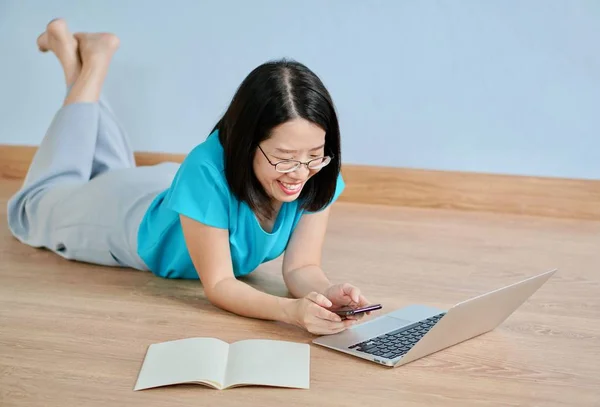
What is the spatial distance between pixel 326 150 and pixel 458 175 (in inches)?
51.7

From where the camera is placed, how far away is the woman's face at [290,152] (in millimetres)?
1764

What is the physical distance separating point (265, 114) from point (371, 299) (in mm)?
579

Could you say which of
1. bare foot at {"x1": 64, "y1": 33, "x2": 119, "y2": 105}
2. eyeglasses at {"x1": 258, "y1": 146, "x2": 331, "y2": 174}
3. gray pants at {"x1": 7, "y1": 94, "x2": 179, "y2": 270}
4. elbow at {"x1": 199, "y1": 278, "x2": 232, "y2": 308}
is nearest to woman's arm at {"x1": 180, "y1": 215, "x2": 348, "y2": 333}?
elbow at {"x1": 199, "y1": 278, "x2": 232, "y2": 308}

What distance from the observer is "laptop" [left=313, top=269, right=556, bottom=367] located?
1655 mm

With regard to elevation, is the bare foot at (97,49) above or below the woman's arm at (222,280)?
above

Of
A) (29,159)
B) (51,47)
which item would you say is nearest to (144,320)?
(51,47)

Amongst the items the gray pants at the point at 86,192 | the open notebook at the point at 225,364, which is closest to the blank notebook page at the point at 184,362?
the open notebook at the point at 225,364

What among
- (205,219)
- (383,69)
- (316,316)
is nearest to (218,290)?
(205,219)

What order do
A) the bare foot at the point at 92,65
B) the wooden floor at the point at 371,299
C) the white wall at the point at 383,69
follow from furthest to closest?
the white wall at the point at 383,69, the bare foot at the point at 92,65, the wooden floor at the point at 371,299

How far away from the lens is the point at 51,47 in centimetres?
283

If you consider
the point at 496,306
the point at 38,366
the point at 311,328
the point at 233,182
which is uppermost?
the point at 233,182

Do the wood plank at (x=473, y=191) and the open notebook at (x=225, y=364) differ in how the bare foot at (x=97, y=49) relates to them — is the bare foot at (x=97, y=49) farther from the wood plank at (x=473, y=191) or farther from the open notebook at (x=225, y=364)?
the open notebook at (x=225, y=364)

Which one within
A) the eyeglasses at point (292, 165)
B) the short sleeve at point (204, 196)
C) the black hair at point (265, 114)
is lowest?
the short sleeve at point (204, 196)

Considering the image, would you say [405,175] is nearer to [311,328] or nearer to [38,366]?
[311,328]
